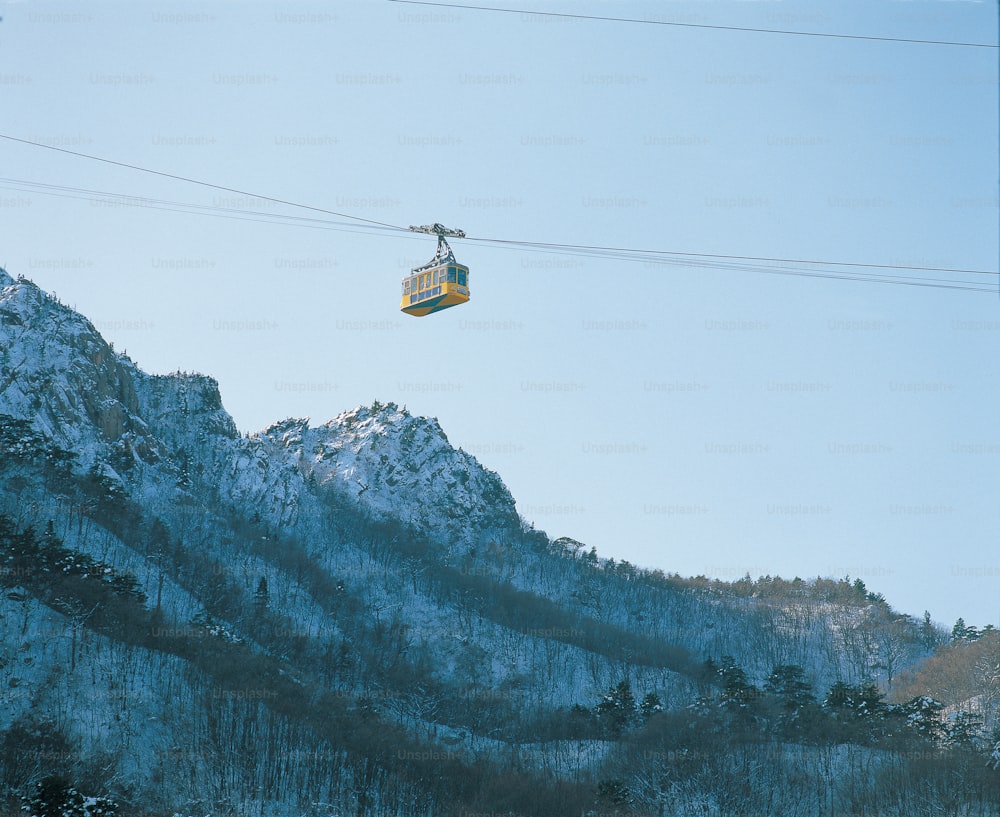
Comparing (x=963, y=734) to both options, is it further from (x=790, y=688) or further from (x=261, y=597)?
(x=261, y=597)

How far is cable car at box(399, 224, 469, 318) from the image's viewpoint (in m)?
49.8

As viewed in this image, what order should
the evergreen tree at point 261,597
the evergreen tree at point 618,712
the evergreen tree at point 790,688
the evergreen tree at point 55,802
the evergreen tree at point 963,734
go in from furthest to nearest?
the evergreen tree at point 261,597 < the evergreen tree at point 618,712 < the evergreen tree at point 790,688 < the evergreen tree at point 963,734 < the evergreen tree at point 55,802

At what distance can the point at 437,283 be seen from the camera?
165 ft

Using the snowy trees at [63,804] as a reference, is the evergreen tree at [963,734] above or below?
above

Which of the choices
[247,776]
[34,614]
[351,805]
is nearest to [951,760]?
[351,805]

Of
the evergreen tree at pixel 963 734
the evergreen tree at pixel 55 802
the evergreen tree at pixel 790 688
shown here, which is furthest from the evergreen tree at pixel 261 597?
the evergreen tree at pixel 55 802

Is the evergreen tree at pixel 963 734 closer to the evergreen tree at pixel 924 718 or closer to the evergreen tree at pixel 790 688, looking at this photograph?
the evergreen tree at pixel 924 718

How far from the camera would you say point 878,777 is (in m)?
116

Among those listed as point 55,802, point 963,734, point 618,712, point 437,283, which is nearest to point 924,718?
point 963,734

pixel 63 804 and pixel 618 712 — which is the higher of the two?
pixel 618 712

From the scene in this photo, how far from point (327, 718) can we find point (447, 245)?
9984 centimetres

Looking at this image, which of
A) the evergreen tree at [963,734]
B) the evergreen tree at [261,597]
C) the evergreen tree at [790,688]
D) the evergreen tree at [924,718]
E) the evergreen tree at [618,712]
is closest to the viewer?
the evergreen tree at [963,734]

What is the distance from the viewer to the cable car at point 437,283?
164 ft

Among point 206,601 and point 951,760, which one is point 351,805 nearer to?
point 951,760
